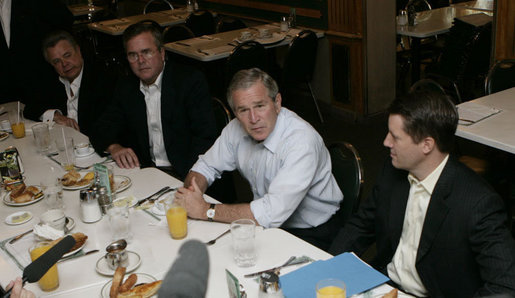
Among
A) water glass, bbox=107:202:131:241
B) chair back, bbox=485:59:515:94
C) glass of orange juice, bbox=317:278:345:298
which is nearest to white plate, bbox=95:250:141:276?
water glass, bbox=107:202:131:241

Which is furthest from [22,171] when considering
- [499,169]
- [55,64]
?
[499,169]

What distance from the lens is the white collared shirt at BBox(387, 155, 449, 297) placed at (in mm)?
1908

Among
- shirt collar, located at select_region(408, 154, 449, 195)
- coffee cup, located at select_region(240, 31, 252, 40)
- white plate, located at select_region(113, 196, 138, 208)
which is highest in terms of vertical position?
coffee cup, located at select_region(240, 31, 252, 40)

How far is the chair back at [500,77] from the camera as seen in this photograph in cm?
361

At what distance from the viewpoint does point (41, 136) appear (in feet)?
10.3

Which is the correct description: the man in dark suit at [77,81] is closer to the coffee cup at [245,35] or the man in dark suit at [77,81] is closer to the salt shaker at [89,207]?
the salt shaker at [89,207]

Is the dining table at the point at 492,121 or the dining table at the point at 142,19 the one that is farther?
the dining table at the point at 142,19

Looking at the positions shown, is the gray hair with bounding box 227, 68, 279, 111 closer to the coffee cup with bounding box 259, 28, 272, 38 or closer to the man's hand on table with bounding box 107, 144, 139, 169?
the man's hand on table with bounding box 107, 144, 139, 169

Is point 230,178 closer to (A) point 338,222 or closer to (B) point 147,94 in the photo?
(B) point 147,94

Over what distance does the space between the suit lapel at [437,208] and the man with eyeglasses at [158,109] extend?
1.56 metres

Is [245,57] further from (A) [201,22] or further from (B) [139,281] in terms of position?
(B) [139,281]

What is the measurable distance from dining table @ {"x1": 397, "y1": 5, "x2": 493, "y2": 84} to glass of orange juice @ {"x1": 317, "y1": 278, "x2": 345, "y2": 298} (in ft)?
13.4

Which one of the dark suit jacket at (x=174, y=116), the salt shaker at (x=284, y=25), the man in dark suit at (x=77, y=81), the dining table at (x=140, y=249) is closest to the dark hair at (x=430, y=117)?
the dining table at (x=140, y=249)

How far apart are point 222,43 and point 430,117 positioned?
4012 millimetres
